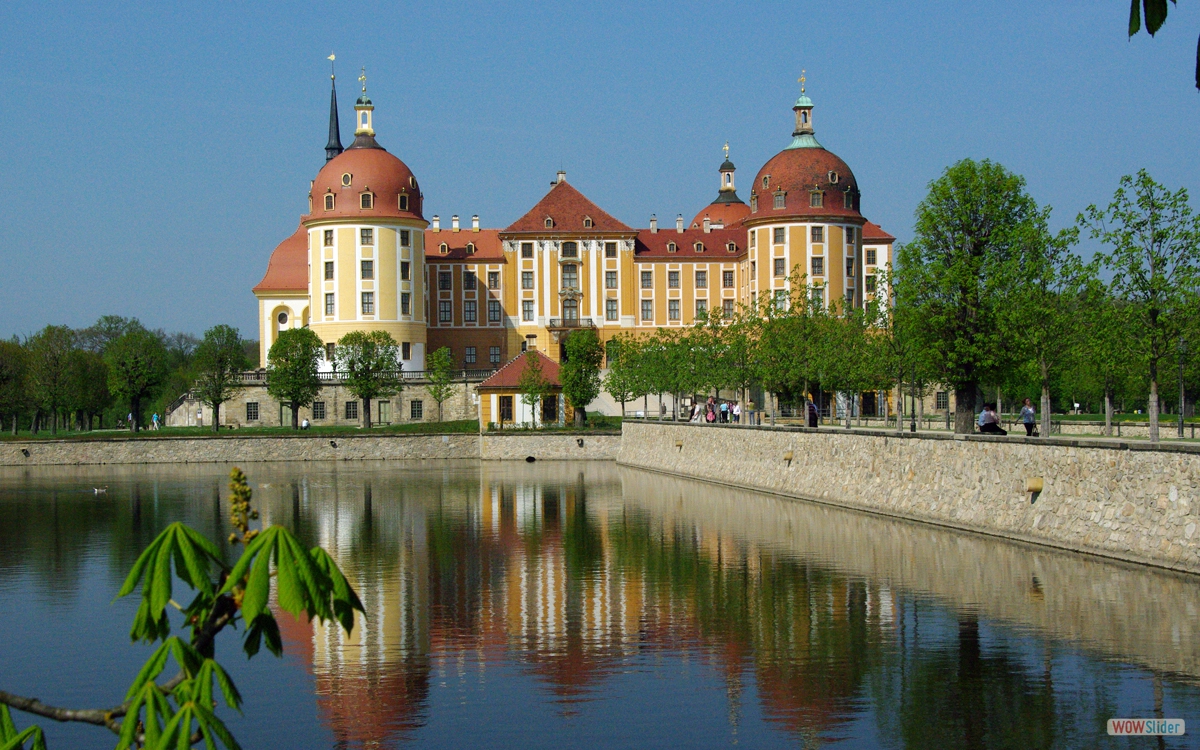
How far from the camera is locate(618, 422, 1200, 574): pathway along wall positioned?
1869cm

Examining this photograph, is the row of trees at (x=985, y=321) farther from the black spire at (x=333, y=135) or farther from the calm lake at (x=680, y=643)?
the black spire at (x=333, y=135)

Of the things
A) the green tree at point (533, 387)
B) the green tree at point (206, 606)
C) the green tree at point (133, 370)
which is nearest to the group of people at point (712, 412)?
the green tree at point (533, 387)

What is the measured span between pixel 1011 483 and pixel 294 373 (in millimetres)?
55163

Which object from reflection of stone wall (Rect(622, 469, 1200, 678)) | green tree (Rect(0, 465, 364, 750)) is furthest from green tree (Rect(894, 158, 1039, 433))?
green tree (Rect(0, 465, 364, 750))

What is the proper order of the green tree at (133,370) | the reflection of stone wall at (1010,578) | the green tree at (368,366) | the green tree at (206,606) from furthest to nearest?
the green tree at (133,370) < the green tree at (368,366) < the reflection of stone wall at (1010,578) < the green tree at (206,606)

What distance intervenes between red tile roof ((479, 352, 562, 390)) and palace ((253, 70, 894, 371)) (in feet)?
36.3

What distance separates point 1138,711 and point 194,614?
9935 mm

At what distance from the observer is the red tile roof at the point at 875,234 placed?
95.7 m

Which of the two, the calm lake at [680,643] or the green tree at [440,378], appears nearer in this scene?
the calm lake at [680,643]

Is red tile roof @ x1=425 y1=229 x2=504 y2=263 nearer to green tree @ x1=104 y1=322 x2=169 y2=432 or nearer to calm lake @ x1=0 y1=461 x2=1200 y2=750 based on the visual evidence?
green tree @ x1=104 y1=322 x2=169 y2=432

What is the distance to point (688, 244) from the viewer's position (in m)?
91.8

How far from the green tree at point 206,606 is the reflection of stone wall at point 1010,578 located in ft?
37.9

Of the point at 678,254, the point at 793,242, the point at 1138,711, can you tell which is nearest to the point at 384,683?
the point at 1138,711

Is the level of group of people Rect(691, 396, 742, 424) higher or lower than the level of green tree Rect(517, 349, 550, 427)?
lower
